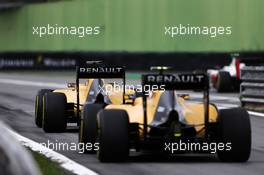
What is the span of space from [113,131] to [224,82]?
1769 cm

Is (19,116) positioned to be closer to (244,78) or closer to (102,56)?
(244,78)

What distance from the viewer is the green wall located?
39.7 meters

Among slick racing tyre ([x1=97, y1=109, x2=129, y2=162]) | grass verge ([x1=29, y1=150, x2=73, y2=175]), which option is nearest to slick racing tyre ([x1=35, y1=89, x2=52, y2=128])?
grass verge ([x1=29, y1=150, x2=73, y2=175])

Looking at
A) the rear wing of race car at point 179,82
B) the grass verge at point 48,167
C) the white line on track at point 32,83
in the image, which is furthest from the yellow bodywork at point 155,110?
the white line on track at point 32,83

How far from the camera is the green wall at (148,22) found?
1563 inches

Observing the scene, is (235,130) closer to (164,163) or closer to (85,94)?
(164,163)

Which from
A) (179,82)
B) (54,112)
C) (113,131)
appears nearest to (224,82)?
(54,112)

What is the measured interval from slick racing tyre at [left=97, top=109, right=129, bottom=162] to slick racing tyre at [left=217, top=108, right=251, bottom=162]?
41.0 inches

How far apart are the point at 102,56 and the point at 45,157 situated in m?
30.4

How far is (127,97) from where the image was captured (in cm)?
1206

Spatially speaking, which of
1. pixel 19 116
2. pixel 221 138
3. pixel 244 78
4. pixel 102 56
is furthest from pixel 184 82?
pixel 102 56

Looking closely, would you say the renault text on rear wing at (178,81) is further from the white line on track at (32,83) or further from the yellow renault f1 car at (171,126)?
the white line on track at (32,83)

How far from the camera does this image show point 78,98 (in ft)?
41.7

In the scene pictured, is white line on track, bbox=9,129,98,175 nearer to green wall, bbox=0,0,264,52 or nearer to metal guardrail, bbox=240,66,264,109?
metal guardrail, bbox=240,66,264,109
